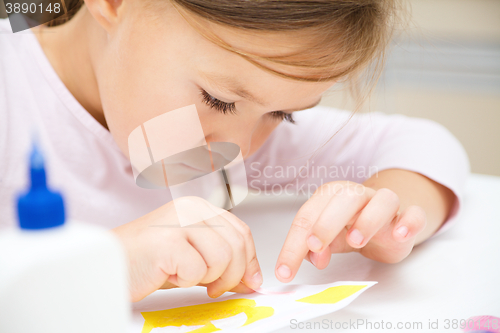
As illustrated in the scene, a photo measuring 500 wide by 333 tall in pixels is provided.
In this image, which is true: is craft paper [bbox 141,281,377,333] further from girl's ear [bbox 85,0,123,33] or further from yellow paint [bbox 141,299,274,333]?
girl's ear [bbox 85,0,123,33]

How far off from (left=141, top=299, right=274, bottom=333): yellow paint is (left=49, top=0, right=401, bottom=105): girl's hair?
22 cm

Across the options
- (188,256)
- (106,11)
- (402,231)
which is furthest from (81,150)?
(402,231)

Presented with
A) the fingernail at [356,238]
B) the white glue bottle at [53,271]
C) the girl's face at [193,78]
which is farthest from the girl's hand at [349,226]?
the white glue bottle at [53,271]

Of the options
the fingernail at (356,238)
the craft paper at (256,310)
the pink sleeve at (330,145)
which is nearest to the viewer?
the craft paper at (256,310)

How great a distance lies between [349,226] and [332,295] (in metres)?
0.13

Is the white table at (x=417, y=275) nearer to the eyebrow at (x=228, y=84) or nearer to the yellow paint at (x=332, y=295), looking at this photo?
the yellow paint at (x=332, y=295)

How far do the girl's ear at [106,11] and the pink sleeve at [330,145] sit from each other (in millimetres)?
349

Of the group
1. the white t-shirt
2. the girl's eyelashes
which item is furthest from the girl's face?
the white t-shirt

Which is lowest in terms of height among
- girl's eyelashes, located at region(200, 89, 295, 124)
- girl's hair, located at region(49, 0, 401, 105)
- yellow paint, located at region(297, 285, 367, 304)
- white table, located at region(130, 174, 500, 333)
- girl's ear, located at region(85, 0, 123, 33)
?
white table, located at region(130, 174, 500, 333)

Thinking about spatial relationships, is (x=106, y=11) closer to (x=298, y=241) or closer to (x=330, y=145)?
(x=298, y=241)

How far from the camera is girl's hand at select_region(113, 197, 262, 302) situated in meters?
0.36

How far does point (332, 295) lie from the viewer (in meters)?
0.35

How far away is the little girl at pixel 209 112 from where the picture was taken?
0.39 m

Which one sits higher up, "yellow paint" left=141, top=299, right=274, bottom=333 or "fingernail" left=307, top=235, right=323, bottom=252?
"fingernail" left=307, top=235, right=323, bottom=252
